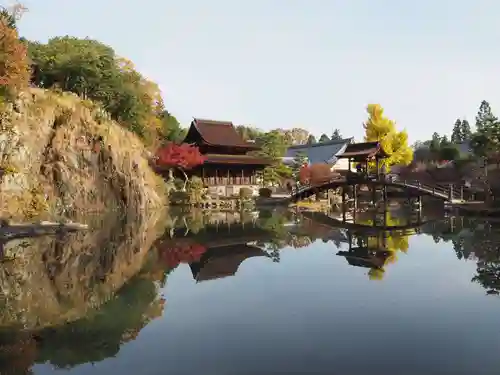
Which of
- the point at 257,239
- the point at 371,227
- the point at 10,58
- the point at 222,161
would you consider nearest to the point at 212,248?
the point at 257,239

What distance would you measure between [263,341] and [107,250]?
10.7 meters

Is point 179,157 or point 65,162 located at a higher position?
point 179,157

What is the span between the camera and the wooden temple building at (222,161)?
1698 inches

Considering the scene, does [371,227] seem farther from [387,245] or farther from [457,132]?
[457,132]

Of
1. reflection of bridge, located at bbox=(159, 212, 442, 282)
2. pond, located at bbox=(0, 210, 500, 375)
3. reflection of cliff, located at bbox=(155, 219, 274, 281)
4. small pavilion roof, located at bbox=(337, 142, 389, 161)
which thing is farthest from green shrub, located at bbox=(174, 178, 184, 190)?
pond, located at bbox=(0, 210, 500, 375)

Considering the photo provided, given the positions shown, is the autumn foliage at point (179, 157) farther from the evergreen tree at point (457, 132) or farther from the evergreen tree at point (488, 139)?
the evergreen tree at point (457, 132)

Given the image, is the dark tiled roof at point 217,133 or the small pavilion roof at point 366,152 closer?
the small pavilion roof at point 366,152

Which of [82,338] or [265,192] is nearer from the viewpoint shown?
[82,338]

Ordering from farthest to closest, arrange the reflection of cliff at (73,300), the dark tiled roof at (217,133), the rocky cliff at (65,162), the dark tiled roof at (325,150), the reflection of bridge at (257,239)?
the dark tiled roof at (325,150) < the dark tiled roof at (217,133) < the rocky cliff at (65,162) < the reflection of bridge at (257,239) < the reflection of cliff at (73,300)

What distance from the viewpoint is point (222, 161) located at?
42.6 metres

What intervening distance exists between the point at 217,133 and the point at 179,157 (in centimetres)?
843

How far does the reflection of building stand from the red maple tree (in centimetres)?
2171

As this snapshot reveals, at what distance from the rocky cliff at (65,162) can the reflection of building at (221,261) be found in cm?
1087

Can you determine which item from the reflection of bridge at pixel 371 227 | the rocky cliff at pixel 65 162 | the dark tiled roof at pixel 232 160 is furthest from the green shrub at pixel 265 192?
the reflection of bridge at pixel 371 227
